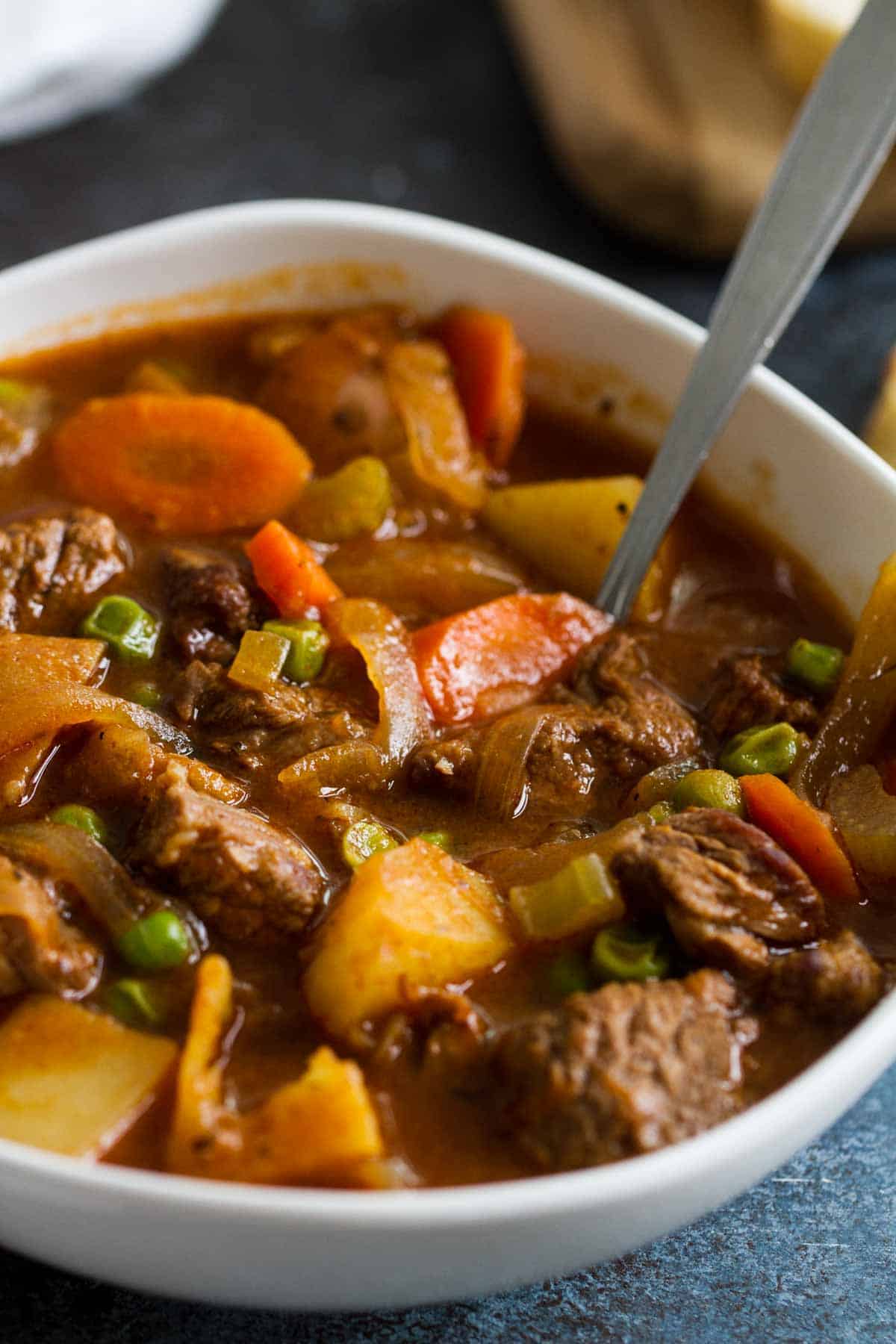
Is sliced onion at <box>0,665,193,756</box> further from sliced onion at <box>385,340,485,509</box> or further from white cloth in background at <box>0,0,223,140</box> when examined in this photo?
white cloth in background at <box>0,0,223,140</box>

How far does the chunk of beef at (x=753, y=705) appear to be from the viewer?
350cm

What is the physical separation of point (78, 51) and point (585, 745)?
138 inches

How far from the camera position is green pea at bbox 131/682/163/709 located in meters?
3.50

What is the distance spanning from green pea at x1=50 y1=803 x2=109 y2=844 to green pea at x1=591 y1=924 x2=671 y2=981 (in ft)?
3.44

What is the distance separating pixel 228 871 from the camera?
2.98 meters

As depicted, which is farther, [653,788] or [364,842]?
[653,788]

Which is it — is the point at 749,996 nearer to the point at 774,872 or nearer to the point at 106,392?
the point at 774,872

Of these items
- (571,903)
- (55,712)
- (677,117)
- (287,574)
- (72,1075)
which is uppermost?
(677,117)

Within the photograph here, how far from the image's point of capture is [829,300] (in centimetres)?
539

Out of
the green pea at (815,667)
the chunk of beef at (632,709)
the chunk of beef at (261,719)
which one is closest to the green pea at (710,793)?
the chunk of beef at (632,709)

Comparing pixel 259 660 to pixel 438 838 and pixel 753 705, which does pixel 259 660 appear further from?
pixel 753 705

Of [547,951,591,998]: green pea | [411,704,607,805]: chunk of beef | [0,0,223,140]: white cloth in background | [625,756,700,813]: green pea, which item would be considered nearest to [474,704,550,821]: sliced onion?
[411,704,607,805]: chunk of beef

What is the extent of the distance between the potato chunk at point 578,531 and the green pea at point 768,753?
0.60 metres

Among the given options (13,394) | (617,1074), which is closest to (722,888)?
(617,1074)
